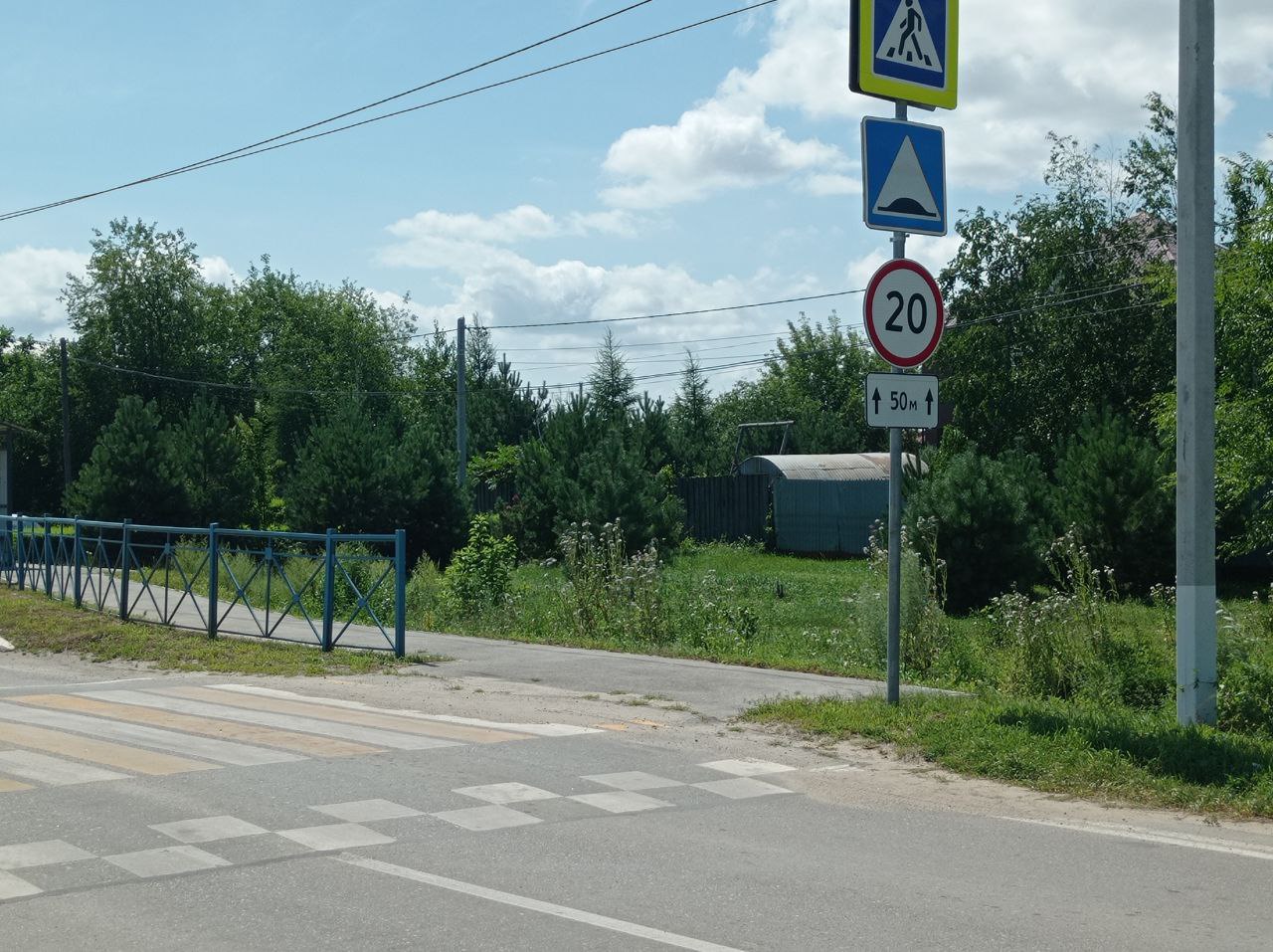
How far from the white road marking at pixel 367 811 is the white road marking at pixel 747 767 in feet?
7.15

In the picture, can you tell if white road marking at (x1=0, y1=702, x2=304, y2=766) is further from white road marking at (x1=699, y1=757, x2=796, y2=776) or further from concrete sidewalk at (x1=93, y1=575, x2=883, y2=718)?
concrete sidewalk at (x1=93, y1=575, x2=883, y2=718)

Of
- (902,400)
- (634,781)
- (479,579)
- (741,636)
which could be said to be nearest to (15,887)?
(634,781)

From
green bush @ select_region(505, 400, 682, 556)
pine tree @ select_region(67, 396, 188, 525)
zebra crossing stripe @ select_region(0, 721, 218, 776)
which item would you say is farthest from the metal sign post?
pine tree @ select_region(67, 396, 188, 525)

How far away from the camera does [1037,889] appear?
5582mm

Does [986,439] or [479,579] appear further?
[986,439]

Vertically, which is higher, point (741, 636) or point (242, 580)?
point (242, 580)

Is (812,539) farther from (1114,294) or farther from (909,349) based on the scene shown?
(909,349)

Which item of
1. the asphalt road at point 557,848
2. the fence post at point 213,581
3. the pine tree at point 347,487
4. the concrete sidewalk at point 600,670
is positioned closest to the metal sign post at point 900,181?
the concrete sidewalk at point 600,670

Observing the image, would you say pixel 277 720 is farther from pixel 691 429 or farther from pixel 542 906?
pixel 691 429

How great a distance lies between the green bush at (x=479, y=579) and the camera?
19875 mm

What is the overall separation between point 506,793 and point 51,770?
2943 millimetres

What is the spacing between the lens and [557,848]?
6262 millimetres

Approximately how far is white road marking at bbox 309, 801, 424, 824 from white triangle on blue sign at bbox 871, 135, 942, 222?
5.20 metres

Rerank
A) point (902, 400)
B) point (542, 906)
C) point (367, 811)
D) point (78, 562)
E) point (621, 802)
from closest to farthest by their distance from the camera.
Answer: point (542, 906) → point (367, 811) → point (621, 802) → point (902, 400) → point (78, 562)
